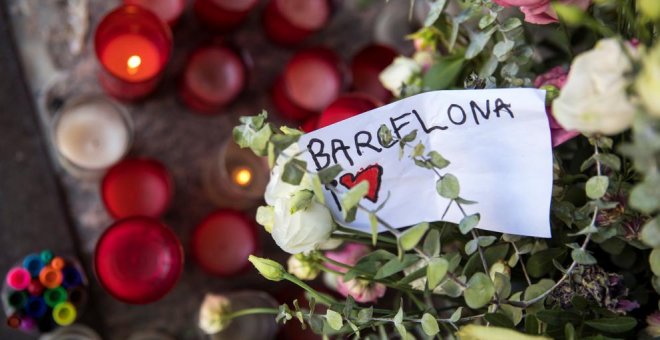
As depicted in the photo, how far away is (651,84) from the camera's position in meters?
0.26

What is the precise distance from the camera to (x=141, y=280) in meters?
0.61

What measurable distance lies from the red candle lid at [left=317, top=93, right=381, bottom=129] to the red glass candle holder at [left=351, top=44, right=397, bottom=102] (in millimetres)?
109

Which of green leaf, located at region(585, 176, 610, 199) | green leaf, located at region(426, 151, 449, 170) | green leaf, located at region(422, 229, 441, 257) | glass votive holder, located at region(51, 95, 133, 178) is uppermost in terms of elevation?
green leaf, located at region(426, 151, 449, 170)

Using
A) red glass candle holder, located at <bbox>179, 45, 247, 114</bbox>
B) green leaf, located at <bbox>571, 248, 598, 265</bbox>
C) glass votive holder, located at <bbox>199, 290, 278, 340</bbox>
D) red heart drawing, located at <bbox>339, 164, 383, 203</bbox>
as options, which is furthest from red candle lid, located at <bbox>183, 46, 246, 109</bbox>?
green leaf, located at <bbox>571, 248, 598, 265</bbox>

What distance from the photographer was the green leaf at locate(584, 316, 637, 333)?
0.40 metres

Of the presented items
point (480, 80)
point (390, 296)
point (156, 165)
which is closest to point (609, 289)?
point (480, 80)

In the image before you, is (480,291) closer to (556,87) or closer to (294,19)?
(556,87)

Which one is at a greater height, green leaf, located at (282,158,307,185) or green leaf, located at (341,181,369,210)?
green leaf, located at (282,158,307,185)

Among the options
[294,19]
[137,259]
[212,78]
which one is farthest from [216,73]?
[137,259]

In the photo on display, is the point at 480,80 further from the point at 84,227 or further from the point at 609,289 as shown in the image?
the point at 84,227

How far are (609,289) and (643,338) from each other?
0.06 meters

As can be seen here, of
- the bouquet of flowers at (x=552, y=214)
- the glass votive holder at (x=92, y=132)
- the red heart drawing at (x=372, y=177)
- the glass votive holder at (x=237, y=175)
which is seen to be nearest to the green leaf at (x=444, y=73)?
the bouquet of flowers at (x=552, y=214)

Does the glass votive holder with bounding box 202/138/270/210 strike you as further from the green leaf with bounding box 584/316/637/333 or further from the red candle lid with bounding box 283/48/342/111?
the green leaf with bounding box 584/316/637/333

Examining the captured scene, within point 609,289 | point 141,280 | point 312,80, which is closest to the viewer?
point 609,289
